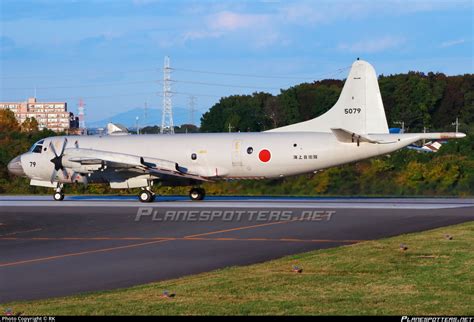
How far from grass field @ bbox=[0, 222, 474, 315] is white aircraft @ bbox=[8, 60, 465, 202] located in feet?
57.6

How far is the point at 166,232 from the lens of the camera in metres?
27.1

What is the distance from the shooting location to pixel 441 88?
114m

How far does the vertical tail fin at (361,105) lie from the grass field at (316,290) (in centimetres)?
1808

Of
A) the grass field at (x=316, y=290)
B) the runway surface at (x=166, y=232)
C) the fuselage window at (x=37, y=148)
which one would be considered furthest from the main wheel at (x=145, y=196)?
the grass field at (x=316, y=290)

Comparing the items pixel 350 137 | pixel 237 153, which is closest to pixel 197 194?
pixel 237 153

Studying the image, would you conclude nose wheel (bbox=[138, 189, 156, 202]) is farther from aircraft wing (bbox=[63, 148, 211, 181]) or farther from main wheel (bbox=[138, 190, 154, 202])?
aircraft wing (bbox=[63, 148, 211, 181])

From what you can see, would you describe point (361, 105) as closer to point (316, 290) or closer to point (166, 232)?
point (166, 232)

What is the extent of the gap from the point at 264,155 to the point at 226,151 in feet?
6.68

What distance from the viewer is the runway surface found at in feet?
60.4

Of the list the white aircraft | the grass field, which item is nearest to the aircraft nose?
the white aircraft

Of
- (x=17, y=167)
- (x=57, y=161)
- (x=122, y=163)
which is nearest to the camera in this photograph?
(x=122, y=163)

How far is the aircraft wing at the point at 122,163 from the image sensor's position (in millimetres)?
39544

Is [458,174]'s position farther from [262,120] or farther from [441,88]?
[441,88]

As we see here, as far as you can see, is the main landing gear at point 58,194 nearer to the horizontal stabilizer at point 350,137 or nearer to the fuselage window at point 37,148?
the fuselage window at point 37,148
